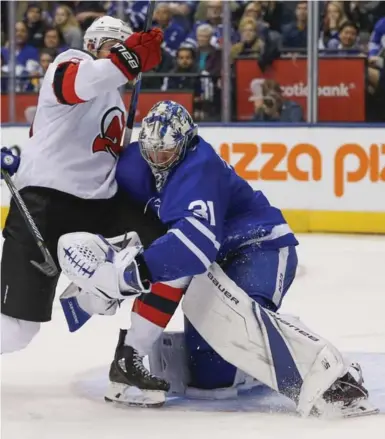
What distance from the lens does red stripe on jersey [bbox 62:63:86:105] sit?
3117 mm

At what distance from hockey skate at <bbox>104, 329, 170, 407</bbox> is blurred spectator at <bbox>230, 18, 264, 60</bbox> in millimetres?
3656

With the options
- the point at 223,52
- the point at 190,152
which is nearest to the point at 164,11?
the point at 223,52

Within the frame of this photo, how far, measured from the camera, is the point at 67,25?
7.04m

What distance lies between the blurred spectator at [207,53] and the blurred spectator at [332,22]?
57 centimetres

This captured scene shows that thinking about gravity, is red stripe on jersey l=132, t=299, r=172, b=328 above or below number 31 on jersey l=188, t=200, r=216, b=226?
below

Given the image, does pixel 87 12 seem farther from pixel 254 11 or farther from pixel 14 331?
pixel 14 331

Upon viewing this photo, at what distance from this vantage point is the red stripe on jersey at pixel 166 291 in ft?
10.0

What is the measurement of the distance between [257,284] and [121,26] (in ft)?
2.62

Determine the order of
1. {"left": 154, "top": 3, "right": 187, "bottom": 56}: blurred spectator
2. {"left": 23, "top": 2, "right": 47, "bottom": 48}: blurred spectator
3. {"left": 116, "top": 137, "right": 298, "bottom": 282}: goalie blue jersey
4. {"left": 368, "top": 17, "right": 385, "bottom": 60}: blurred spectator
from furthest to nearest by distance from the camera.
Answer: {"left": 23, "top": 2, "right": 47, "bottom": 48}: blurred spectator, {"left": 154, "top": 3, "right": 187, "bottom": 56}: blurred spectator, {"left": 368, "top": 17, "right": 385, "bottom": 60}: blurred spectator, {"left": 116, "top": 137, "right": 298, "bottom": 282}: goalie blue jersey

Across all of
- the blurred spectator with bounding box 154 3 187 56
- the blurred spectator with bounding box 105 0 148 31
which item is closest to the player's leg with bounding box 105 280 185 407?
the blurred spectator with bounding box 154 3 187 56

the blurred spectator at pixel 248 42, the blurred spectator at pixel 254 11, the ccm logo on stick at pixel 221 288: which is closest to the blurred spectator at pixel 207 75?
the blurred spectator at pixel 248 42

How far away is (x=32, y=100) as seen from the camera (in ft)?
23.0

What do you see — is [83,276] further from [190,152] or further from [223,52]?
[223,52]

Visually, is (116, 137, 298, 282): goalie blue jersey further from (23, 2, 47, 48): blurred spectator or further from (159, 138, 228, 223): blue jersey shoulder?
(23, 2, 47, 48): blurred spectator
